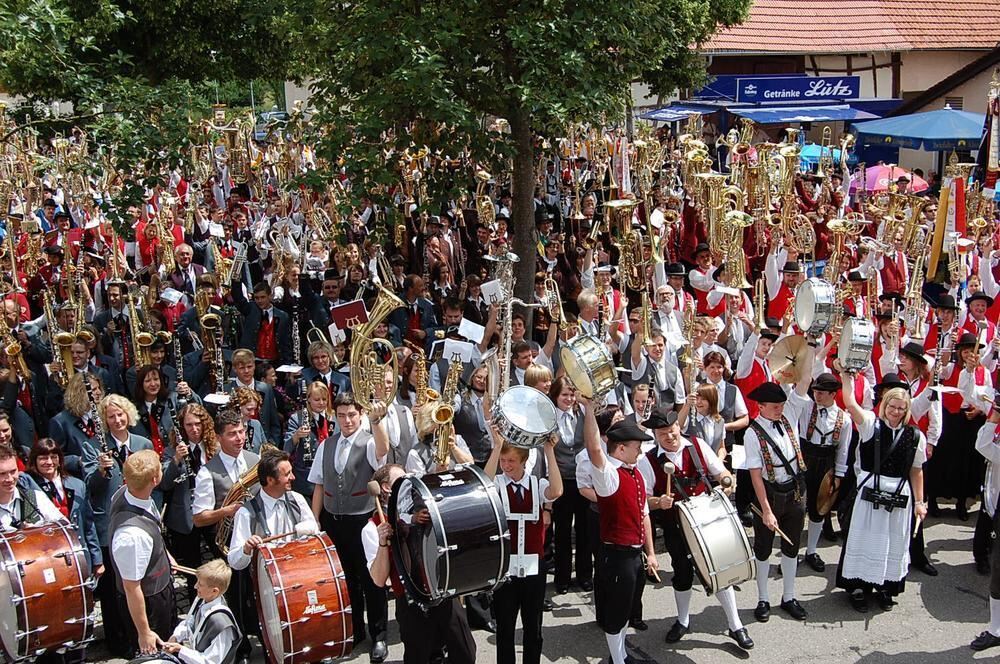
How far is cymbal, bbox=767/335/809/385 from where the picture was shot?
7918 mm

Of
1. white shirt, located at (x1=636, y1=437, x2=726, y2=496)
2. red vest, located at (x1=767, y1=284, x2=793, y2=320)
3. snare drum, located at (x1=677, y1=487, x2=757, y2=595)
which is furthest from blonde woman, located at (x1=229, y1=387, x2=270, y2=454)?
red vest, located at (x1=767, y1=284, x2=793, y2=320)

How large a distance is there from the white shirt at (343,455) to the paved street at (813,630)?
1.18 m

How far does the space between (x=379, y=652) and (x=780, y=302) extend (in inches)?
231

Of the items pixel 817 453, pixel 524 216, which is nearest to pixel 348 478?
pixel 817 453

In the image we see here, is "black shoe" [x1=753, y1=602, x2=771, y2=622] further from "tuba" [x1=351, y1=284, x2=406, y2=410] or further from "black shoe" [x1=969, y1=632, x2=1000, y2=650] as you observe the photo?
"tuba" [x1=351, y1=284, x2=406, y2=410]

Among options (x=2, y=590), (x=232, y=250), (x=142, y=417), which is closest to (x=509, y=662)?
(x=2, y=590)

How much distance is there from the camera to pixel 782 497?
7.08m

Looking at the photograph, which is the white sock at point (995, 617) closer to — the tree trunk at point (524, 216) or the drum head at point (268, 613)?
the drum head at point (268, 613)

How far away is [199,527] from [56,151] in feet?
29.0

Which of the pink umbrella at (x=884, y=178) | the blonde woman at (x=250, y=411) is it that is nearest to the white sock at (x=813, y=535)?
the blonde woman at (x=250, y=411)

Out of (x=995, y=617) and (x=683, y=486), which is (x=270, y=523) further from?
(x=995, y=617)

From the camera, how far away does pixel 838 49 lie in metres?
30.2

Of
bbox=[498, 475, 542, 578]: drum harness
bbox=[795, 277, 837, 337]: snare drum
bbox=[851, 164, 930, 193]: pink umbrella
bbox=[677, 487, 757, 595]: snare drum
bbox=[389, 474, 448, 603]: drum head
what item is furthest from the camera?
bbox=[851, 164, 930, 193]: pink umbrella

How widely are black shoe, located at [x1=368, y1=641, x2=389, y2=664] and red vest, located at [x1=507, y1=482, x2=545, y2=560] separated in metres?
1.32
